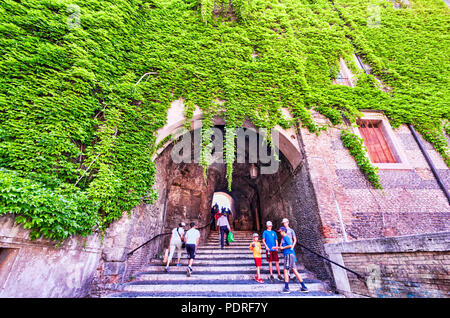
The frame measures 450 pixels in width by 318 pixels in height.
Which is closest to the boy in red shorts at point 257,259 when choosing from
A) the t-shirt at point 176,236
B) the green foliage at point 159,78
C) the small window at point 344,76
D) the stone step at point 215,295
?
the stone step at point 215,295

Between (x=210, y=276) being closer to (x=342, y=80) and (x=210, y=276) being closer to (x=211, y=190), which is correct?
(x=211, y=190)

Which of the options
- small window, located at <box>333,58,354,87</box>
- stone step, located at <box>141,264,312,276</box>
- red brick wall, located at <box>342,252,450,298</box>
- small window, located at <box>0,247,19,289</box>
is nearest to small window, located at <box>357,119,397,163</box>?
small window, located at <box>333,58,354,87</box>

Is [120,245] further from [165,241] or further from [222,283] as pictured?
[165,241]

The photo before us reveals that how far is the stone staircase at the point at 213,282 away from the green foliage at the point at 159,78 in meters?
1.86

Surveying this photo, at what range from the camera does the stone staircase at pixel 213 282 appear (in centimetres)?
376

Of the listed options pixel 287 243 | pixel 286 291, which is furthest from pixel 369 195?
pixel 286 291

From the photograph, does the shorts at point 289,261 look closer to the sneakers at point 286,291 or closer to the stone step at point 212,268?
the sneakers at point 286,291

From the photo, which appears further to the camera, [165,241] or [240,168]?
[240,168]

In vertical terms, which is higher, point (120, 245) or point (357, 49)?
point (357, 49)

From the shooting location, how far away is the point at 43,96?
13.0 ft

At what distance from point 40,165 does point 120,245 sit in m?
2.50

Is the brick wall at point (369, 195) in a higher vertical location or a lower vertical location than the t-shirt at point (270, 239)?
higher
